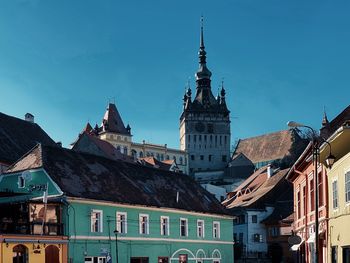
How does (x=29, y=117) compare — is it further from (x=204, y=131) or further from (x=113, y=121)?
(x=204, y=131)

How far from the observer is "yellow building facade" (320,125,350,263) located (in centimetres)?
2147

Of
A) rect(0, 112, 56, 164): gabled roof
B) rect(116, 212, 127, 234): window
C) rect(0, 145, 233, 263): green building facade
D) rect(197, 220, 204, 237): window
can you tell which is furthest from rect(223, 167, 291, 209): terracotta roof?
rect(116, 212, 127, 234): window

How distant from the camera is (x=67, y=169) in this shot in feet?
132

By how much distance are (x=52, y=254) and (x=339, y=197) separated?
1831 centimetres

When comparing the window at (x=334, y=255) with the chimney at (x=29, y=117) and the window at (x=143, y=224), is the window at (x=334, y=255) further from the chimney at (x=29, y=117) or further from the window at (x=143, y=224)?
the chimney at (x=29, y=117)

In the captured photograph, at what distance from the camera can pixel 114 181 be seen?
142 ft

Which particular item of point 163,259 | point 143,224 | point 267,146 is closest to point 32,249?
point 143,224

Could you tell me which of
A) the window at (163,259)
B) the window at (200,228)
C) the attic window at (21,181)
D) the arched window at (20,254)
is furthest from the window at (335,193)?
the window at (200,228)

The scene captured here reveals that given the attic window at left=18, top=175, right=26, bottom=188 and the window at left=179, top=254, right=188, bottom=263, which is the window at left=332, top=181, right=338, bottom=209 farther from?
→ the window at left=179, top=254, right=188, bottom=263

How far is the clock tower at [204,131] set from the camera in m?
149

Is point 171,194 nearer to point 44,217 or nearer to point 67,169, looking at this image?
point 67,169

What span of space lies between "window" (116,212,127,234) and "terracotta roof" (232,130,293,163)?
89.5 m

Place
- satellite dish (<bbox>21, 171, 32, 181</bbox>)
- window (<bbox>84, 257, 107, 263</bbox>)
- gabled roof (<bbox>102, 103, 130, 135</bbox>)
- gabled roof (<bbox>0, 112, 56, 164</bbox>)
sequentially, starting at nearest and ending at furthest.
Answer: window (<bbox>84, 257, 107, 263</bbox>) → satellite dish (<bbox>21, 171, 32, 181</bbox>) → gabled roof (<bbox>0, 112, 56, 164</bbox>) → gabled roof (<bbox>102, 103, 130, 135</bbox>)

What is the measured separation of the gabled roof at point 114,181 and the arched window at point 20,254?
4663 mm
